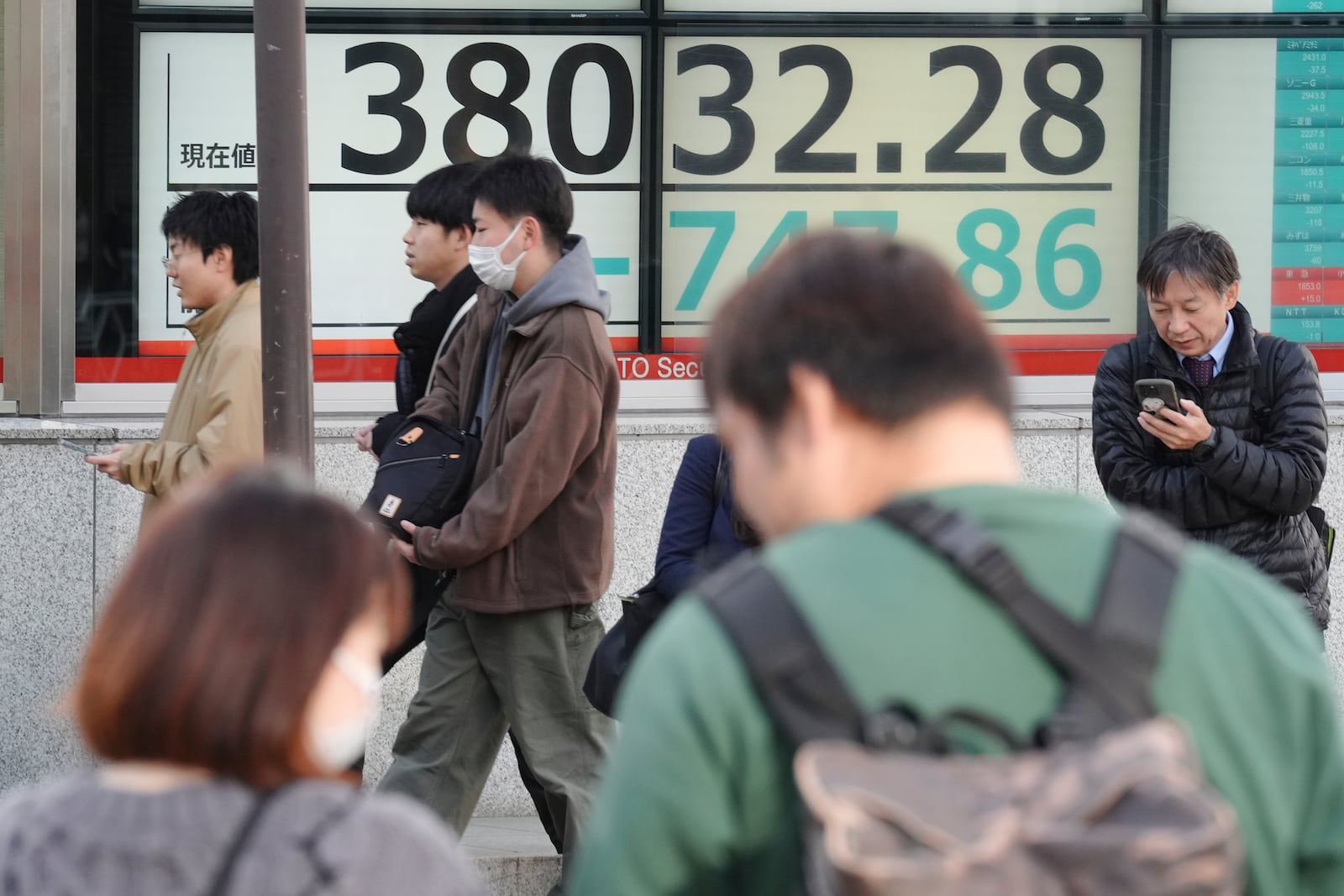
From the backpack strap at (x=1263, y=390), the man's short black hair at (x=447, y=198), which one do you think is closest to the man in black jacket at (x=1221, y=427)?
the backpack strap at (x=1263, y=390)

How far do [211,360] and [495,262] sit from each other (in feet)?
2.72

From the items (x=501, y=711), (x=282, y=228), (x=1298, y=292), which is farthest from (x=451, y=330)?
(x=1298, y=292)

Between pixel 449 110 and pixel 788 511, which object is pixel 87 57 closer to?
pixel 449 110

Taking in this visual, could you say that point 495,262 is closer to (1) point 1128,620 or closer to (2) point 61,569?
(2) point 61,569

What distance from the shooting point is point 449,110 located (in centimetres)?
661

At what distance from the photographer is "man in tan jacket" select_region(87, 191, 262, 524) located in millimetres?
4473

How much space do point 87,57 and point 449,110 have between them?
1385mm

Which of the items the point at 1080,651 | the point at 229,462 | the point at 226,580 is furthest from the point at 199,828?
the point at 229,462

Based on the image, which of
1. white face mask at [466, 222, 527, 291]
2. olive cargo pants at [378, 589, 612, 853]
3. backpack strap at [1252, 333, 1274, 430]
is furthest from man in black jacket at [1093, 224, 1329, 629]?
white face mask at [466, 222, 527, 291]

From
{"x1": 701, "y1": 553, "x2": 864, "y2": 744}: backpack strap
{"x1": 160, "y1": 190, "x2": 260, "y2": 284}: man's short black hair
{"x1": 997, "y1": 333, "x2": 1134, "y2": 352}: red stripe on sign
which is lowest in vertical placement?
{"x1": 701, "y1": 553, "x2": 864, "y2": 744}: backpack strap

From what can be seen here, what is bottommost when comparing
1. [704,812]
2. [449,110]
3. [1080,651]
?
[704,812]

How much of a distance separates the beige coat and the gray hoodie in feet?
2.09

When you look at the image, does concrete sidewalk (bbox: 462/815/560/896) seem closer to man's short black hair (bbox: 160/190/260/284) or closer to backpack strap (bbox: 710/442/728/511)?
backpack strap (bbox: 710/442/728/511)

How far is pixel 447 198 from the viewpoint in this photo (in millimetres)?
5305
